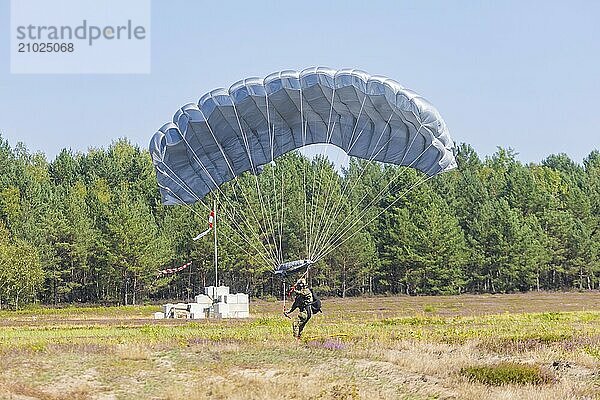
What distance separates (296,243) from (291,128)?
178 ft

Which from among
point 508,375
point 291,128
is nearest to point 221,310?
point 291,128

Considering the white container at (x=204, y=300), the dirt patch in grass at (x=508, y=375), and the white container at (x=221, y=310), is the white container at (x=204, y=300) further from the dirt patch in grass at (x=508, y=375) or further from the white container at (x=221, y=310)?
the dirt patch in grass at (x=508, y=375)

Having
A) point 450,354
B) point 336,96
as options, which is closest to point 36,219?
point 336,96

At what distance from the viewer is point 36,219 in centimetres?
8544

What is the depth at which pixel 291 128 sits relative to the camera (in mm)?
30281

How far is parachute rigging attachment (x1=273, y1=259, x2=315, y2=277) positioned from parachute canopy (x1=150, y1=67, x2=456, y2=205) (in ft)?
16.0

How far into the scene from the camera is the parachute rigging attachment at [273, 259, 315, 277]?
976 inches

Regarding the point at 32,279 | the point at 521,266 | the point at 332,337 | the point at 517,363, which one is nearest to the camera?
the point at 517,363

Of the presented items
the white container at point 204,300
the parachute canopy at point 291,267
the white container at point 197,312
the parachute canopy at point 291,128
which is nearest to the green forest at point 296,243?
the white container at point 204,300

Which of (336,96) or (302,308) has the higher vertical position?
(336,96)

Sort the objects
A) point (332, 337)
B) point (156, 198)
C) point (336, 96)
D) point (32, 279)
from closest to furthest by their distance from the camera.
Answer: point (332, 337) → point (336, 96) → point (32, 279) → point (156, 198)

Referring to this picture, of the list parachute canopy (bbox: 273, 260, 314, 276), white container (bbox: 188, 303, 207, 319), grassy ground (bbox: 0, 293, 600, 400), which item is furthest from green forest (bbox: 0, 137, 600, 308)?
grassy ground (bbox: 0, 293, 600, 400)

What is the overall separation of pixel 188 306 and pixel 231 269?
38.1 meters

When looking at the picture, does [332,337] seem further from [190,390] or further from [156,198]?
[156,198]
